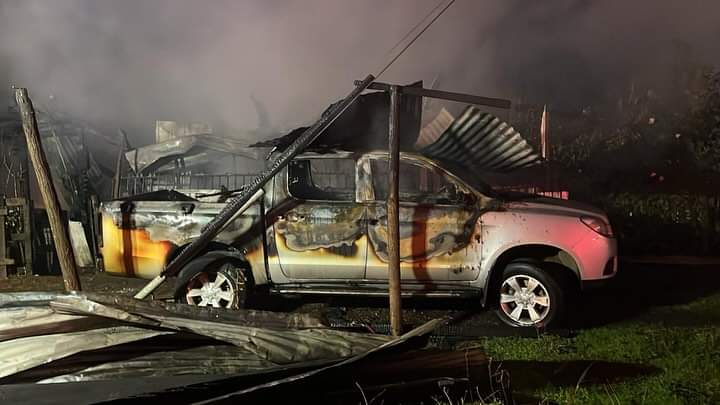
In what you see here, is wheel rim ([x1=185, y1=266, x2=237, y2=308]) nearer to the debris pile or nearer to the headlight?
the debris pile

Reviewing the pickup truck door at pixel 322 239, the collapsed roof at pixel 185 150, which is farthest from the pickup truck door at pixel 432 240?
the collapsed roof at pixel 185 150

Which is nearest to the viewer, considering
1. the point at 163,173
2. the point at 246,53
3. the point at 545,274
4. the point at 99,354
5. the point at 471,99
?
the point at 99,354

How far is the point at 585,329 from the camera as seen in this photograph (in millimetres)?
5934

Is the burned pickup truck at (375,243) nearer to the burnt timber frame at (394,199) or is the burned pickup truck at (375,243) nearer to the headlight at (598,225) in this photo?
the headlight at (598,225)

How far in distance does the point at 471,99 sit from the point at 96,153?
694 cm

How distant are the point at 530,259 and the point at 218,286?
312cm

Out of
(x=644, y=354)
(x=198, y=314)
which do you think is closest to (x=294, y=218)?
(x=198, y=314)

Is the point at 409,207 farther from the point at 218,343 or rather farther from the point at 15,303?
the point at 15,303

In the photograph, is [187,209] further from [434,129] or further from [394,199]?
[434,129]

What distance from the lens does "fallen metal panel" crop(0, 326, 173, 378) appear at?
3091 mm

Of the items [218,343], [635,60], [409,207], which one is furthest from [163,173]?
[635,60]

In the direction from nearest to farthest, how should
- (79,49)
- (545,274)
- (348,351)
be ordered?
(348,351) < (545,274) < (79,49)

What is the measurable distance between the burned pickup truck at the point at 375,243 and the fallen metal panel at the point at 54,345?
2.73 meters

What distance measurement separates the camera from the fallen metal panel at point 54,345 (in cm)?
309
